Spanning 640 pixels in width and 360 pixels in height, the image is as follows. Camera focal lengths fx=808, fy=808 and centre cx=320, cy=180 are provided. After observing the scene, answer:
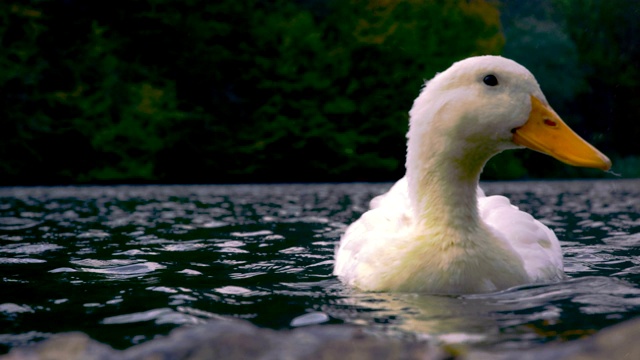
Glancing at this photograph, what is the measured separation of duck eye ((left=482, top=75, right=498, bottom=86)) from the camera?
4465 mm

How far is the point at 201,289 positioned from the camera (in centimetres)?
498

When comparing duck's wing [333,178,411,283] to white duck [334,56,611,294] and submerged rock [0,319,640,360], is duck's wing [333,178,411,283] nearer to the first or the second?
white duck [334,56,611,294]

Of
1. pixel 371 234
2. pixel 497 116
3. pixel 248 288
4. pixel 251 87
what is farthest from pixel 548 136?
pixel 251 87

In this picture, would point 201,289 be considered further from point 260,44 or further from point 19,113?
point 260,44

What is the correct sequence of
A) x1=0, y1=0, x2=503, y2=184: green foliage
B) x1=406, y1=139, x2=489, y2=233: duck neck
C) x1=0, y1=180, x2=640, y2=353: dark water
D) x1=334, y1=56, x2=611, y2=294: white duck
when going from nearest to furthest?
x1=0, y1=180, x2=640, y2=353: dark water → x1=334, y1=56, x2=611, y2=294: white duck → x1=406, y1=139, x2=489, y2=233: duck neck → x1=0, y1=0, x2=503, y2=184: green foliage

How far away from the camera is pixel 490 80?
4.47 meters

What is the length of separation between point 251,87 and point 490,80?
29.9m

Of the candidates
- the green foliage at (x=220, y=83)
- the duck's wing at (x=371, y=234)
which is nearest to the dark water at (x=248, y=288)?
the duck's wing at (x=371, y=234)

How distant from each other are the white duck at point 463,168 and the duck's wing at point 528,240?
0.06 feet

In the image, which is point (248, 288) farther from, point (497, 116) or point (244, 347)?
point (244, 347)

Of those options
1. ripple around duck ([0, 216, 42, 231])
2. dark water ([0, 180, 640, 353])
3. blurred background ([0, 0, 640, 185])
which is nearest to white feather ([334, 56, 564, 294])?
dark water ([0, 180, 640, 353])

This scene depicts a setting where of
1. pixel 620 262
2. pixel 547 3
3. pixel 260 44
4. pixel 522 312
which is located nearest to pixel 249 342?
pixel 522 312

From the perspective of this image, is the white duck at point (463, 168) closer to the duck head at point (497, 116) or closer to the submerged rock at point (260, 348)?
the duck head at point (497, 116)

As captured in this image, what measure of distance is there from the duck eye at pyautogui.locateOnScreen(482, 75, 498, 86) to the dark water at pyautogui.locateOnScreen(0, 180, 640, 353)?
1145 mm
